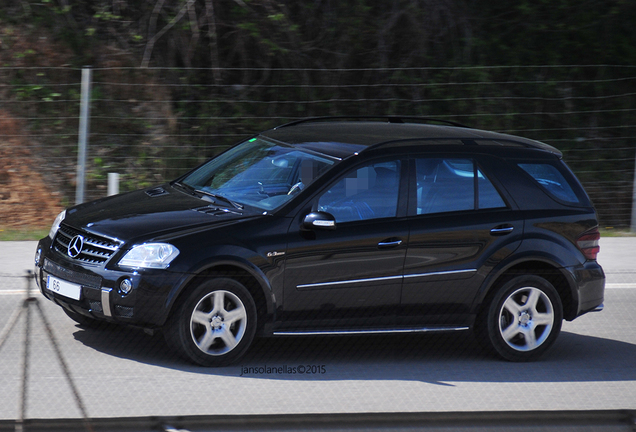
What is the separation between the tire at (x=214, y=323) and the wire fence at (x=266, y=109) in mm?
6249

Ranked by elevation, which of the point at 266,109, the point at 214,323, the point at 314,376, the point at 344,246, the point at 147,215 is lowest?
the point at 314,376

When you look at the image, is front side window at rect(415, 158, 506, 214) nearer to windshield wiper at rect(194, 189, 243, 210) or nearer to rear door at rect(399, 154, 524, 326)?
rear door at rect(399, 154, 524, 326)

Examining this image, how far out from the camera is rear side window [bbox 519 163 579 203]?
6.62 m

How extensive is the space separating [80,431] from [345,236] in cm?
223

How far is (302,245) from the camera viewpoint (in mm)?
5715

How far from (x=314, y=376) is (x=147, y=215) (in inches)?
62.6

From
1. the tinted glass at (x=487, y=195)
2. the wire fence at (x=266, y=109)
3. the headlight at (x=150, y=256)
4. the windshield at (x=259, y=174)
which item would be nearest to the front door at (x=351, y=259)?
the windshield at (x=259, y=174)

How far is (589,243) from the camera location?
6641 mm

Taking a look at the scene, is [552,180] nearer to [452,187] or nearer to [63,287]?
[452,187]

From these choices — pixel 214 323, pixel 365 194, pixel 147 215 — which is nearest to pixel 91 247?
pixel 147 215

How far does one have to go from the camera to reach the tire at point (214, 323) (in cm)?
551

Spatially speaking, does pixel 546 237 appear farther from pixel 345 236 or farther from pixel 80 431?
pixel 80 431

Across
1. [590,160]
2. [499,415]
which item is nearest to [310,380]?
[499,415]

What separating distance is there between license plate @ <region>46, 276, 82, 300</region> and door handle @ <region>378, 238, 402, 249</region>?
6.71ft
